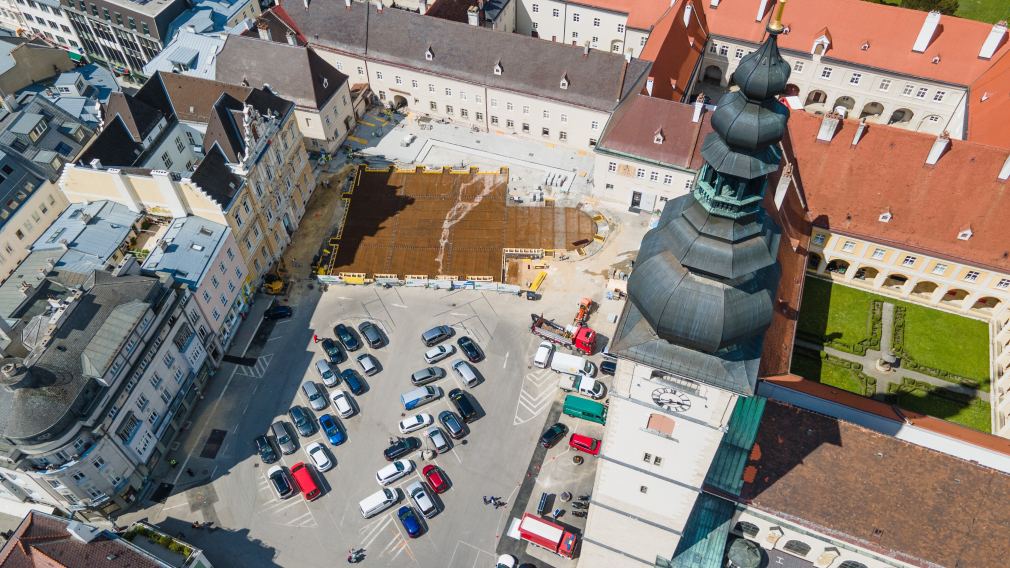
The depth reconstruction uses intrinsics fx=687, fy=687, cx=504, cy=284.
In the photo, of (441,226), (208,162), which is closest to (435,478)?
(441,226)

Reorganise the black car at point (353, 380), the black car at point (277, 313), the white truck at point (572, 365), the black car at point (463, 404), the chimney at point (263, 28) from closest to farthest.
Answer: the black car at point (463, 404), the black car at point (353, 380), the white truck at point (572, 365), the black car at point (277, 313), the chimney at point (263, 28)

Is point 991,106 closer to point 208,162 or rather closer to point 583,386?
point 583,386

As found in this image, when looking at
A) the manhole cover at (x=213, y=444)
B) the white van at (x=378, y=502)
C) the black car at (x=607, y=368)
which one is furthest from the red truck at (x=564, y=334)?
the manhole cover at (x=213, y=444)

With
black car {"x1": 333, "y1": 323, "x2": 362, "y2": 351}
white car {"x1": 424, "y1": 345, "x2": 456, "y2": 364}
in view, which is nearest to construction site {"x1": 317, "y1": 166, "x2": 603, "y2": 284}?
black car {"x1": 333, "y1": 323, "x2": 362, "y2": 351}

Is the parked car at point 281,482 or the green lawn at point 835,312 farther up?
the green lawn at point 835,312

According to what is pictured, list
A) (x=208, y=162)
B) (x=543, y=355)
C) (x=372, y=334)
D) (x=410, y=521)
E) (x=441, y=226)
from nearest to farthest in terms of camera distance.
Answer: (x=410, y=521) < (x=208, y=162) < (x=543, y=355) < (x=372, y=334) < (x=441, y=226)

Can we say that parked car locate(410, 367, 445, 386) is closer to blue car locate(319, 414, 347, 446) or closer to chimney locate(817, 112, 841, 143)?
blue car locate(319, 414, 347, 446)

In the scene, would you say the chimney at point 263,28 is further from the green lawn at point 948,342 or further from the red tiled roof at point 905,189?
the green lawn at point 948,342
